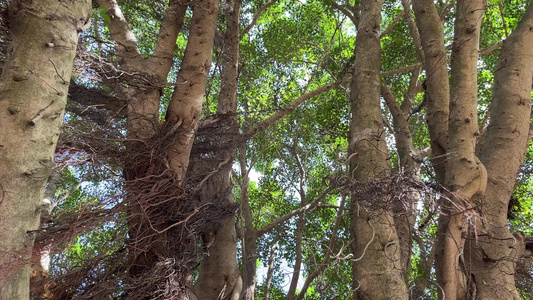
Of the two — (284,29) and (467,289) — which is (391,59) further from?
(467,289)

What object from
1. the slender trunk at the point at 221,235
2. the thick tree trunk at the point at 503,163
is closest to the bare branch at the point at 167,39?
the slender trunk at the point at 221,235

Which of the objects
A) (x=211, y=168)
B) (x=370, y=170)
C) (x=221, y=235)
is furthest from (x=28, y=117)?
(x=221, y=235)

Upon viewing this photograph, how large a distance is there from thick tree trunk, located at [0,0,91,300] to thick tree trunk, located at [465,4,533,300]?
2.66 metres

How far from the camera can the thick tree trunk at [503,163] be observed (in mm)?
2785

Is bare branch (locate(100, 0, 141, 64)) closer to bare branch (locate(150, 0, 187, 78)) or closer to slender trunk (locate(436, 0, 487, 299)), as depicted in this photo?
bare branch (locate(150, 0, 187, 78))

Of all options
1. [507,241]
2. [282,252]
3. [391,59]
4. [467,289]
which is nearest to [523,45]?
[507,241]

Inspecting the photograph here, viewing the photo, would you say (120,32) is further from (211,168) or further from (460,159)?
(460,159)

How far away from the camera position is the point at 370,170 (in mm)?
2791

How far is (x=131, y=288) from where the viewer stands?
9.31 feet

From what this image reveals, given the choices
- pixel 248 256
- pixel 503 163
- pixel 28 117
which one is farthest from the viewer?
pixel 248 256

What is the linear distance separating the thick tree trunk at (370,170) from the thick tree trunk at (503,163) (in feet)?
2.11

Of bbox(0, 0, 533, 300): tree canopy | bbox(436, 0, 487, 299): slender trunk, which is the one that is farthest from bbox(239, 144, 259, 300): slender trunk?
bbox(436, 0, 487, 299): slender trunk

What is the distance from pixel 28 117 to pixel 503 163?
3.33 meters

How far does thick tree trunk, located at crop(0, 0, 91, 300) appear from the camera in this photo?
1541 millimetres
